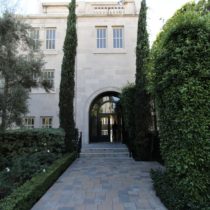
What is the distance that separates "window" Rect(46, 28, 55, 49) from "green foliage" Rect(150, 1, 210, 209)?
1267 centimetres

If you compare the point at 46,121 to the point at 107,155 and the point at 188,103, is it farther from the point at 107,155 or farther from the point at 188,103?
the point at 188,103

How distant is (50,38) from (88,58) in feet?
10.8

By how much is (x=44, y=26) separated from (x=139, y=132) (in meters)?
10.9

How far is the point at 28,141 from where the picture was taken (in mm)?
9203

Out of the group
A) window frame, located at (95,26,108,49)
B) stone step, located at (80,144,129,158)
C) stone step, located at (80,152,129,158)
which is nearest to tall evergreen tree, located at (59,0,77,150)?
stone step, located at (80,152,129,158)

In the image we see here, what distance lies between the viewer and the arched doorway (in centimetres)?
1584

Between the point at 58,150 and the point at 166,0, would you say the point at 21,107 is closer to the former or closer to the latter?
the point at 58,150

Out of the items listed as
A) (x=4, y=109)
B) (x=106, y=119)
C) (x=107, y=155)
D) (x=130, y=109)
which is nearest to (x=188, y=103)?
(x=130, y=109)

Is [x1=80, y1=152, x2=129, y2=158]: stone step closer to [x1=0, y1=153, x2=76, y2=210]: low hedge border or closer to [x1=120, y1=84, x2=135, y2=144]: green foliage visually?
[x1=120, y1=84, x2=135, y2=144]: green foliage

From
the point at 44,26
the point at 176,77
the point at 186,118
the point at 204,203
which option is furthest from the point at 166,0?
the point at 44,26

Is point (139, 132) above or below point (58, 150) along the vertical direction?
above

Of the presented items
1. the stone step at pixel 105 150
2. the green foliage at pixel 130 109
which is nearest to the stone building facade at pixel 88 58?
the stone step at pixel 105 150

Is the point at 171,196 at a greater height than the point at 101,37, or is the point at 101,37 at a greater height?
the point at 101,37

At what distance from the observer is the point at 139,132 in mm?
10031
